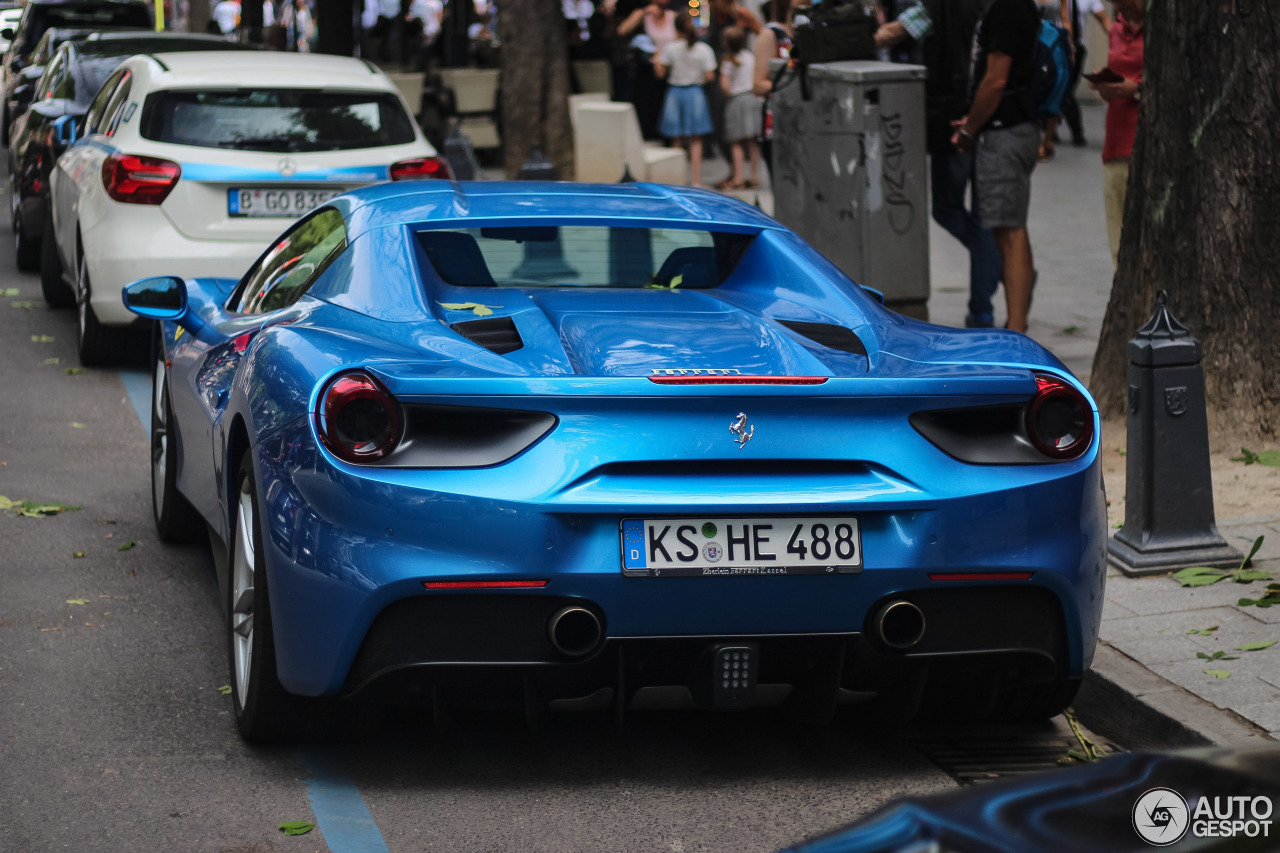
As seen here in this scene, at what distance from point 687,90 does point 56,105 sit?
8.70 metres

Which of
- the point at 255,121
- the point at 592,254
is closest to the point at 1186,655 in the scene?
the point at 592,254

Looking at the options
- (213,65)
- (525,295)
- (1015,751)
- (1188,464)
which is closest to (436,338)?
(525,295)

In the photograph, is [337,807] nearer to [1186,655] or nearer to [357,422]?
[357,422]

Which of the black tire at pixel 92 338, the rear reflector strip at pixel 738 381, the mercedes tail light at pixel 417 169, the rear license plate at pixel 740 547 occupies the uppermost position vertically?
the mercedes tail light at pixel 417 169

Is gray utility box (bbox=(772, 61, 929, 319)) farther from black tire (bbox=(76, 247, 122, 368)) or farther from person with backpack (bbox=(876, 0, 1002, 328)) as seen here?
black tire (bbox=(76, 247, 122, 368))

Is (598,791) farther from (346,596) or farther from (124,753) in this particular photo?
(124,753)

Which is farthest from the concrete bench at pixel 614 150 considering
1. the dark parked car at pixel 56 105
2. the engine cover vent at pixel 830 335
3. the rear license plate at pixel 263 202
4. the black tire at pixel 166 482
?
the engine cover vent at pixel 830 335

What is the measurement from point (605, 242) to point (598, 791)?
164cm

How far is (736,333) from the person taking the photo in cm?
406

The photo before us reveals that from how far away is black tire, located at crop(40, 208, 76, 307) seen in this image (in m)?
Result: 11.2

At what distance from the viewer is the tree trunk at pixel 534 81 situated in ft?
55.0

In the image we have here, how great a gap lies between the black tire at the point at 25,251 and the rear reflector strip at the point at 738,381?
34.3ft

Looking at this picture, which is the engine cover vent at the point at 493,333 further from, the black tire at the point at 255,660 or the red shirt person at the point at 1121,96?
the red shirt person at the point at 1121,96

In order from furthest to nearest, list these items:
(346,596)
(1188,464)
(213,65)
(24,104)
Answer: (24,104)
(213,65)
(1188,464)
(346,596)
